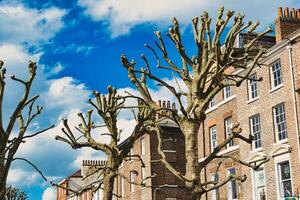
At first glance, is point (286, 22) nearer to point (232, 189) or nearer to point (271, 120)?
point (271, 120)

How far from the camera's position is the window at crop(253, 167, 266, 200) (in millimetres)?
30469

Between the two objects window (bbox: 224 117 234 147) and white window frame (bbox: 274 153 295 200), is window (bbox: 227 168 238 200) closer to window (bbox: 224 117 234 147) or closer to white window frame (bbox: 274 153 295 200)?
window (bbox: 224 117 234 147)

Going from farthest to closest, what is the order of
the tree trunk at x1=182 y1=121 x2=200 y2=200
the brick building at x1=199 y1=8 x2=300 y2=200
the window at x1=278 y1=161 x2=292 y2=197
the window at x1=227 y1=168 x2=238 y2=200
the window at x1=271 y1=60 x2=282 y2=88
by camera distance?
the window at x1=227 y1=168 x2=238 y2=200, the window at x1=271 y1=60 x2=282 y2=88, the brick building at x1=199 y1=8 x2=300 y2=200, the window at x1=278 y1=161 x2=292 y2=197, the tree trunk at x1=182 y1=121 x2=200 y2=200

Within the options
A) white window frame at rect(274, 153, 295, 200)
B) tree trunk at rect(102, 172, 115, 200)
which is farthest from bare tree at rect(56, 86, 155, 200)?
white window frame at rect(274, 153, 295, 200)

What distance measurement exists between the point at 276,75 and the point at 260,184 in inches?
258

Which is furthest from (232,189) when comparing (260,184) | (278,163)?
(278,163)

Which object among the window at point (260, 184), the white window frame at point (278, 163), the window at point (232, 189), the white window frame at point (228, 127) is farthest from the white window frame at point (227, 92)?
the white window frame at point (278, 163)

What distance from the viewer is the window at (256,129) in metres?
31.3

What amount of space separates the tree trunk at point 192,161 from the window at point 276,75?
56.0 feet

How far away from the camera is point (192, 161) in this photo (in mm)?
A: 13688

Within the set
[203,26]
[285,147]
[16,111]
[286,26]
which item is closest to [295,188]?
[285,147]

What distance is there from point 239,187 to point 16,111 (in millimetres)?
22969

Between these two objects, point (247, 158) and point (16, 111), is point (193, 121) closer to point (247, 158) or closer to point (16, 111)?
point (16, 111)

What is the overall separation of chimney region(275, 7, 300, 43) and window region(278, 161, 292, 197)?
7729 millimetres
